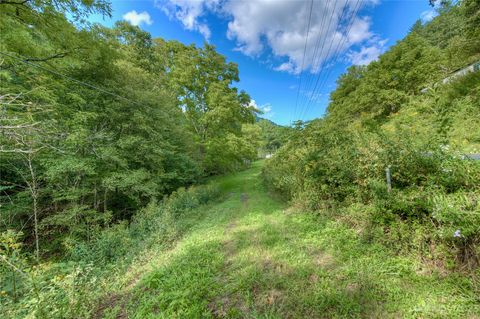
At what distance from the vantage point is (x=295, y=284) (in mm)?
2479

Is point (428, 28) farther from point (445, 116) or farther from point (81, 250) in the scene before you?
point (81, 250)

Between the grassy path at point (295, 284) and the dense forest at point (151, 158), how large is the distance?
15cm

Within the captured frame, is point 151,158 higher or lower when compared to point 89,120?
lower

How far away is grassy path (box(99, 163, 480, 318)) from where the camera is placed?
2010mm

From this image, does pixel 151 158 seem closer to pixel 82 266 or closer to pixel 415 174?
pixel 82 266

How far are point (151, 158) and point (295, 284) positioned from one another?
732cm

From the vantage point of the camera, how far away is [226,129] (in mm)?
12289

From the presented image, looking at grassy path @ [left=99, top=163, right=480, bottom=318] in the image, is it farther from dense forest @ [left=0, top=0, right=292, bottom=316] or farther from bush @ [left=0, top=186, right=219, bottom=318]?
dense forest @ [left=0, top=0, right=292, bottom=316]

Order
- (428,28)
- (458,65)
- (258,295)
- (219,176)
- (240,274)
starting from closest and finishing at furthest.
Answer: (258,295) → (240,274) → (458,65) → (219,176) → (428,28)

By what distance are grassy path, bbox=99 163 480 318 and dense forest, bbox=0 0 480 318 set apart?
15cm

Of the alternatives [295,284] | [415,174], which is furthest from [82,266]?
[415,174]

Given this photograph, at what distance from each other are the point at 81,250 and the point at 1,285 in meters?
1.88

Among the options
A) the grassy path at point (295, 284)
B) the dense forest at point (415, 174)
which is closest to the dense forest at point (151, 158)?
the dense forest at point (415, 174)

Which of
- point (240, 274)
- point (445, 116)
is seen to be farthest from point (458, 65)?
point (240, 274)
